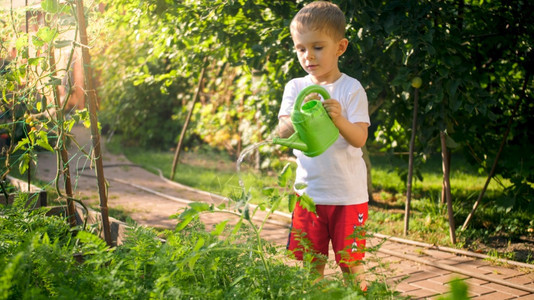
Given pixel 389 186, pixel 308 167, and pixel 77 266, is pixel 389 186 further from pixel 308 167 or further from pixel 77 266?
pixel 77 266

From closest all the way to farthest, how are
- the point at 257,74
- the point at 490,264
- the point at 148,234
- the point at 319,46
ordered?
the point at 148,234
the point at 319,46
the point at 490,264
the point at 257,74

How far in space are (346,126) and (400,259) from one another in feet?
5.56

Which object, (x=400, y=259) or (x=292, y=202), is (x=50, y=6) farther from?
(x=400, y=259)

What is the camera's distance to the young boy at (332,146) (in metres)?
2.35

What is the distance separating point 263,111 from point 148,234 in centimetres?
317

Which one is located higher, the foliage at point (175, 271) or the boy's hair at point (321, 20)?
the boy's hair at point (321, 20)

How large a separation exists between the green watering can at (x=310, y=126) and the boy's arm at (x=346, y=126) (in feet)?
0.14

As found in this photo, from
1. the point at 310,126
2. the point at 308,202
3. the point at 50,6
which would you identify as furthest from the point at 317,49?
the point at 50,6

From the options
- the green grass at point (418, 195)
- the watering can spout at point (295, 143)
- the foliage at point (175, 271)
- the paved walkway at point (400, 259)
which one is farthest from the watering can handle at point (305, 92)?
the paved walkway at point (400, 259)

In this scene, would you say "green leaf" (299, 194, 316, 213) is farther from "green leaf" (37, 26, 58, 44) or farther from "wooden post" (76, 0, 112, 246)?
"green leaf" (37, 26, 58, 44)

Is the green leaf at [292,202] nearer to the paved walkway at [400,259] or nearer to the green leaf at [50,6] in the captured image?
the paved walkway at [400,259]

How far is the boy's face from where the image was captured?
7.68 feet

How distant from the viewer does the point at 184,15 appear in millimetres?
4289

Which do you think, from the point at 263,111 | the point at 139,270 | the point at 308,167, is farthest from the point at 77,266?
the point at 263,111
